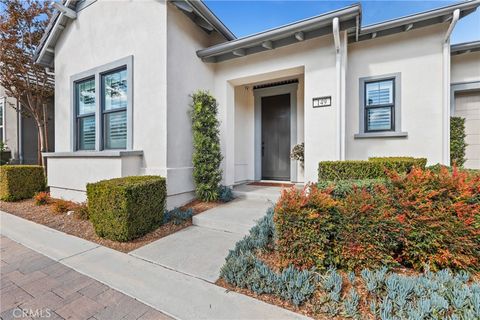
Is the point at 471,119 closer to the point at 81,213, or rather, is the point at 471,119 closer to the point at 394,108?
the point at 394,108

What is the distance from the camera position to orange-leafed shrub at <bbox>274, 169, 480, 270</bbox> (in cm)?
232

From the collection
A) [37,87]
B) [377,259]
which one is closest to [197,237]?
[377,259]

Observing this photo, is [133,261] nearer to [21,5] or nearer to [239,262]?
[239,262]

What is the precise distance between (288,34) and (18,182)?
8.13 metres

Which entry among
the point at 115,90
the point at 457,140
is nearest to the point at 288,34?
the point at 115,90

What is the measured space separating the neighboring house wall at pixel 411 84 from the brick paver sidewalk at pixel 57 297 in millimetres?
5441

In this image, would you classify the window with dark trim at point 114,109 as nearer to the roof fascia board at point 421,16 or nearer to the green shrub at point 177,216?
the green shrub at point 177,216

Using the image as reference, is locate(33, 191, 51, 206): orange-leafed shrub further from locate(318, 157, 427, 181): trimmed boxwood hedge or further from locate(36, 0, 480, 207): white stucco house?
locate(318, 157, 427, 181): trimmed boxwood hedge

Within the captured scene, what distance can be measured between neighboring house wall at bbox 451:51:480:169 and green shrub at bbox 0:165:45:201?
1202 cm

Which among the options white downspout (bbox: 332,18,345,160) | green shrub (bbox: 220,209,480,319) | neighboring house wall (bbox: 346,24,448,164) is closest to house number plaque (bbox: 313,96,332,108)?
white downspout (bbox: 332,18,345,160)

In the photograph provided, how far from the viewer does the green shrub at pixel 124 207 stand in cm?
355

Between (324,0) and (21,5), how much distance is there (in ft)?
30.6

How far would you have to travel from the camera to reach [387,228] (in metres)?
2.39

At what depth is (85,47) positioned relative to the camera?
6.17m
